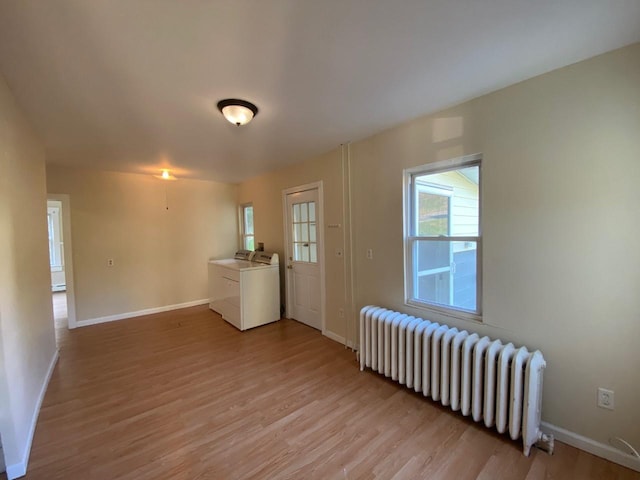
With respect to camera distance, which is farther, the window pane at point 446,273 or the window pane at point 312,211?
the window pane at point 312,211

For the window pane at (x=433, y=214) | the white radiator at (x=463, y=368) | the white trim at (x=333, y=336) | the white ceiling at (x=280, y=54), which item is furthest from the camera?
the white trim at (x=333, y=336)

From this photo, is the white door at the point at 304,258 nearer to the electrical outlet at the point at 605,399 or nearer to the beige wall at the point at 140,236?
the beige wall at the point at 140,236

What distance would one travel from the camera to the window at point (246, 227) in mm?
5520

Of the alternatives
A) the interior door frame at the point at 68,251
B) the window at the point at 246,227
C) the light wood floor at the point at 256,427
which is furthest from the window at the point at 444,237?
the interior door frame at the point at 68,251

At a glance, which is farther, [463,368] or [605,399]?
[463,368]

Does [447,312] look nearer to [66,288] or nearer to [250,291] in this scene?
[250,291]

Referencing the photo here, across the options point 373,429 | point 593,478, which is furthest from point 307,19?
point 593,478

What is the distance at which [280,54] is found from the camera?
4.97 ft

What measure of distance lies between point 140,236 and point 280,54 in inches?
169

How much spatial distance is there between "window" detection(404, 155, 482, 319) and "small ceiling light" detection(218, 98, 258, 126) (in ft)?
5.03

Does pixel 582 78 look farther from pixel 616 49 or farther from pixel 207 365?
pixel 207 365

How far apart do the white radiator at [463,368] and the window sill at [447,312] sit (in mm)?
121

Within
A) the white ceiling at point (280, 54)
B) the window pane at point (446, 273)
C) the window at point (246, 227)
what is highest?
the white ceiling at point (280, 54)

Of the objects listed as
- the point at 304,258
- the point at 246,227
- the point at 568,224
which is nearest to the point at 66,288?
the point at 246,227
